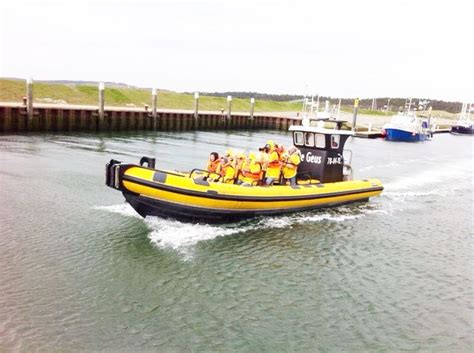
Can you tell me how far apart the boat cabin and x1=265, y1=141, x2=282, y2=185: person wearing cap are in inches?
53.8

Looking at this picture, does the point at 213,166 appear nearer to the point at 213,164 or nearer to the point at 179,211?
the point at 213,164

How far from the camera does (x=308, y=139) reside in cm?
1238

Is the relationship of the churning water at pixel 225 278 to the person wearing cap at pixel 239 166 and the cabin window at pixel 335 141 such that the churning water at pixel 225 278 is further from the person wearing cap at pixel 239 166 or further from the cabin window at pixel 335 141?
the cabin window at pixel 335 141

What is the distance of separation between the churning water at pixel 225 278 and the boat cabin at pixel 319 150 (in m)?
1.15

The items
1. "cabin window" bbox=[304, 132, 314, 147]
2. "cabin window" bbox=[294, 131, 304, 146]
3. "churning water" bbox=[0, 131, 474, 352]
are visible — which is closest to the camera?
"churning water" bbox=[0, 131, 474, 352]

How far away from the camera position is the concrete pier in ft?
73.9

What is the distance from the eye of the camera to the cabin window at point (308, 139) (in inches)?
485

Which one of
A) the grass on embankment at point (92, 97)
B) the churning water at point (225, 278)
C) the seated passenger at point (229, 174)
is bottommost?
the churning water at point (225, 278)

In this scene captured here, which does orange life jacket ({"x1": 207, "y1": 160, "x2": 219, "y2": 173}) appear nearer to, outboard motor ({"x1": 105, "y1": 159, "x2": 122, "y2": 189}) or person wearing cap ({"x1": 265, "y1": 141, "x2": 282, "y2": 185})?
person wearing cap ({"x1": 265, "y1": 141, "x2": 282, "y2": 185})

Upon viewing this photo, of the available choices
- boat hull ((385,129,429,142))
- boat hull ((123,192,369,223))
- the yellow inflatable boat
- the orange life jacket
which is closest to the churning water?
boat hull ((123,192,369,223))

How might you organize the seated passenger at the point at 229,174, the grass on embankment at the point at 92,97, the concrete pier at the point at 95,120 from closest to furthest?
1. the seated passenger at the point at 229,174
2. the concrete pier at the point at 95,120
3. the grass on embankment at the point at 92,97

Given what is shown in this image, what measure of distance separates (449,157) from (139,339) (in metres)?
28.6

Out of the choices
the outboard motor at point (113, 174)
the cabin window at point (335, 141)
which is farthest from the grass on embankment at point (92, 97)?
the cabin window at point (335, 141)

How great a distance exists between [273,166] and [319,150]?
78.3 inches
